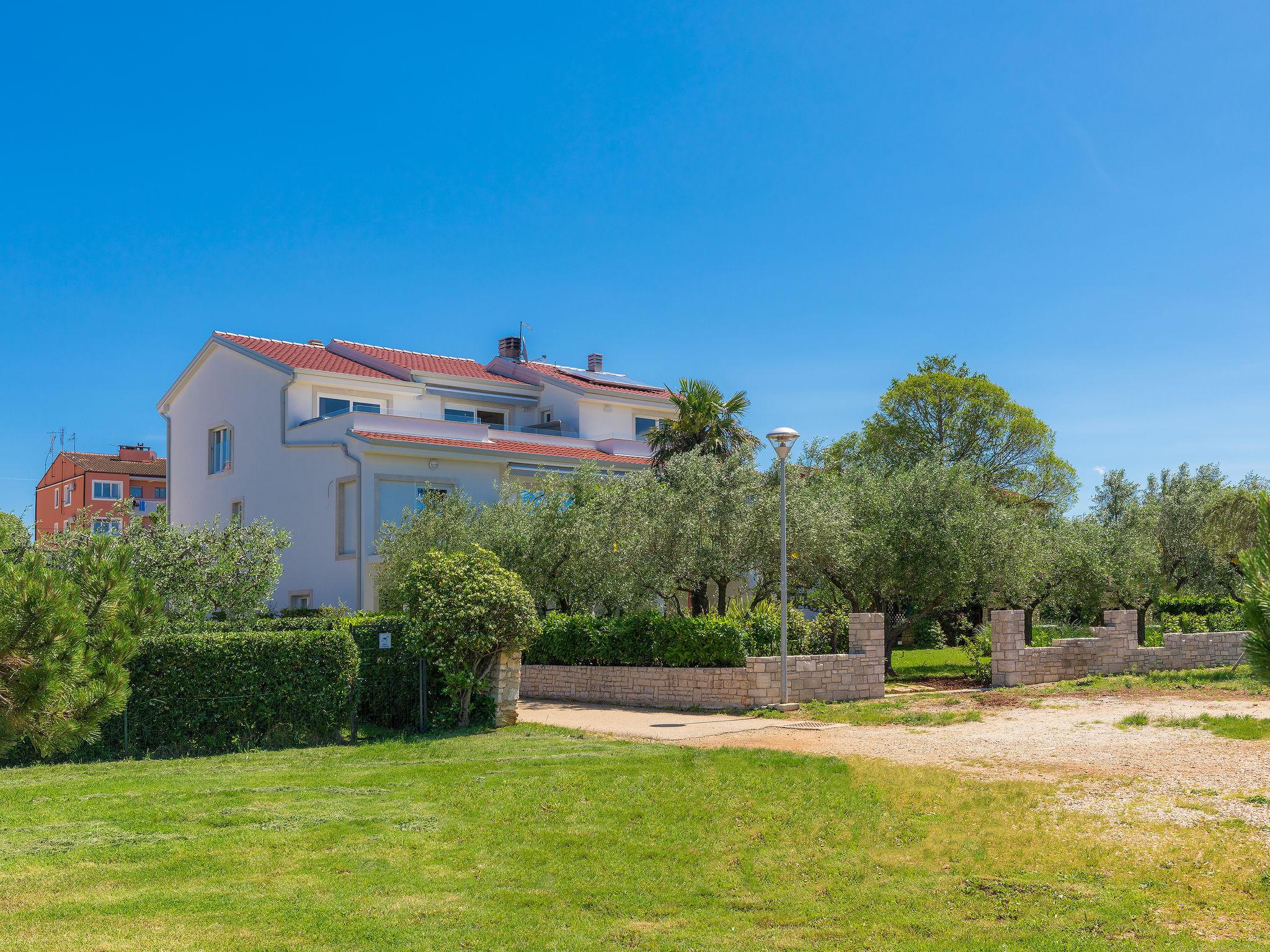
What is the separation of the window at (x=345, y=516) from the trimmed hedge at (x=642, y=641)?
32.0 ft

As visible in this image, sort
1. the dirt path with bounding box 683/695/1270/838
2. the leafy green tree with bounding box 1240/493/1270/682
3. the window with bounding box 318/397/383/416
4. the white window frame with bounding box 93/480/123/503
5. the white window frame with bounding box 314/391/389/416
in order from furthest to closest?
the white window frame with bounding box 93/480/123/503 → the window with bounding box 318/397/383/416 → the white window frame with bounding box 314/391/389/416 → the dirt path with bounding box 683/695/1270/838 → the leafy green tree with bounding box 1240/493/1270/682

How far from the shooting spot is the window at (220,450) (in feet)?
117

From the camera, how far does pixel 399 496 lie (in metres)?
29.3

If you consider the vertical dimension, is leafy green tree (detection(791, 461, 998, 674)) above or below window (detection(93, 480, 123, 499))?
below

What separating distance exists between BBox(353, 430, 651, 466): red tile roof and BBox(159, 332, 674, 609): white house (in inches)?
3.7

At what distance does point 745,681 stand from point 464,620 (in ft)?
18.0

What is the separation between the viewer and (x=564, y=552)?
22594 mm

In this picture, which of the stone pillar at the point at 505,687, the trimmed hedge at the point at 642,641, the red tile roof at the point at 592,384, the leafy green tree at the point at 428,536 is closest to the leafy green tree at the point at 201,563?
the leafy green tree at the point at 428,536

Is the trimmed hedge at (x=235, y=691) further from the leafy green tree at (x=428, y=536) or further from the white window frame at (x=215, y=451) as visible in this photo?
the white window frame at (x=215, y=451)

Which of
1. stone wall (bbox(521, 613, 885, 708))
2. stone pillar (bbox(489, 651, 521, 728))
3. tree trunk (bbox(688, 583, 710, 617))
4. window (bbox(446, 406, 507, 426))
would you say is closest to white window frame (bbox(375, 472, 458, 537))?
window (bbox(446, 406, 507, 426))

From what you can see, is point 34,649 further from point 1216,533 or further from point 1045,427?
point 1045,427

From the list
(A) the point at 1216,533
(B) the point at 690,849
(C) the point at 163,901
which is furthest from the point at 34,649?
(A) the point at 1216,533

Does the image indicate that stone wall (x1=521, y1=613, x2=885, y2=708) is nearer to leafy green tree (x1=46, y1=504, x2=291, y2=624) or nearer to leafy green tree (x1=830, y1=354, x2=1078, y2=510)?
leafy green tree (x1=46, y1=504, x2=291, y2=624)

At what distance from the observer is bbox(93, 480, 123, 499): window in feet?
227
